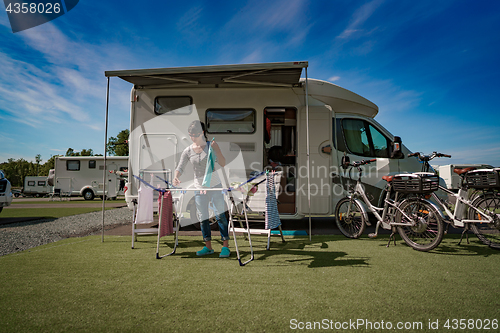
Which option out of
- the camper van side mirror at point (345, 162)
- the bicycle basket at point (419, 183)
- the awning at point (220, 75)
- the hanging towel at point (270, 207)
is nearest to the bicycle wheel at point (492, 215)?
the bicycle basket at point (419, 183)

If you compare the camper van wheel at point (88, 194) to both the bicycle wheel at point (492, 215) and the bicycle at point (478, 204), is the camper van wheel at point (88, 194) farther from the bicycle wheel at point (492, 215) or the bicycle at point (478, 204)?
the bicycle wheel at point (492, 215)

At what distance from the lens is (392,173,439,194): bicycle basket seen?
3.52 m

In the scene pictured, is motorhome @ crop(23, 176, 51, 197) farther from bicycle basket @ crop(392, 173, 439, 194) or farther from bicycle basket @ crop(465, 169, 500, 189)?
bicycle basket @ crop(465, 169, 500, 189)

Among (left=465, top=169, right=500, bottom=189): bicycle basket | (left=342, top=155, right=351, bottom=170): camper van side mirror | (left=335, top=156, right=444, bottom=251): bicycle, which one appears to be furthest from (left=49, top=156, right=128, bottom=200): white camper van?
(left=465, top=169, right=500, bottom=189): bicycle basket

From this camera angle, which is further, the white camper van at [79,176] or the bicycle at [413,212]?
the white camper van at [79,176]

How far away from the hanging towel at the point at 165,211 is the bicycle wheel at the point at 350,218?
8.66 ft

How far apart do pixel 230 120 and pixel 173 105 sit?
1082 mm

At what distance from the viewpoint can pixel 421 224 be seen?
3477mm

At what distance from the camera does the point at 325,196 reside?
4957 millimetres

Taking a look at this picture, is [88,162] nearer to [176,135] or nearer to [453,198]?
[176,135]

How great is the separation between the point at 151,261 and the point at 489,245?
4.17 meters

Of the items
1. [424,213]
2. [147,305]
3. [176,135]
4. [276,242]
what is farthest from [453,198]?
[176,135]

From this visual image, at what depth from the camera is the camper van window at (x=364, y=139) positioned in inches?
209

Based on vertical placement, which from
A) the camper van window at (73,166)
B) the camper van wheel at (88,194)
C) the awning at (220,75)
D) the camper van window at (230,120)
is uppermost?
the awning at (220,75)
